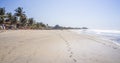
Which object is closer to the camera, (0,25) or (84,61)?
(84,61)

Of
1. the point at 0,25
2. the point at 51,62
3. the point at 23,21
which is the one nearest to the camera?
the point at 51,62

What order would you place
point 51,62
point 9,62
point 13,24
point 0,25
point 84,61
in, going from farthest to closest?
1. point 13,24
2. point 0,25
3. point 84,61
4. point 51,62
5. point 9,62

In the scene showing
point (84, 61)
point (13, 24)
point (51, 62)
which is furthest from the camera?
point (13, 24)

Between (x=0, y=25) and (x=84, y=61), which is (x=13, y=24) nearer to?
(x=0, y=25)

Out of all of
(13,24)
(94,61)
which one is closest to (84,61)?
(94,61)

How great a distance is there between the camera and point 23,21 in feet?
211

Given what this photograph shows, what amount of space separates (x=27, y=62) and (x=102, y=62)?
2779mm

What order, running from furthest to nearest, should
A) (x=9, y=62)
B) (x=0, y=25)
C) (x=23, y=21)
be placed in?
(x=23, y=21), (x=0, y=25), (x=9, y=62)

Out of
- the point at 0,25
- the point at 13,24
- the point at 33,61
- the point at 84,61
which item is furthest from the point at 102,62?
the point at 13,24

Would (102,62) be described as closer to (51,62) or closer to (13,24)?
(51,62)

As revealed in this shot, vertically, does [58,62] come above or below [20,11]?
below

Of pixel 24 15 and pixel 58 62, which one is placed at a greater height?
pixel 24 15

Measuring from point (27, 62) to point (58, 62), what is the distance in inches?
42.5

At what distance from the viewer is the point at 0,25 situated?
47.3 metres
